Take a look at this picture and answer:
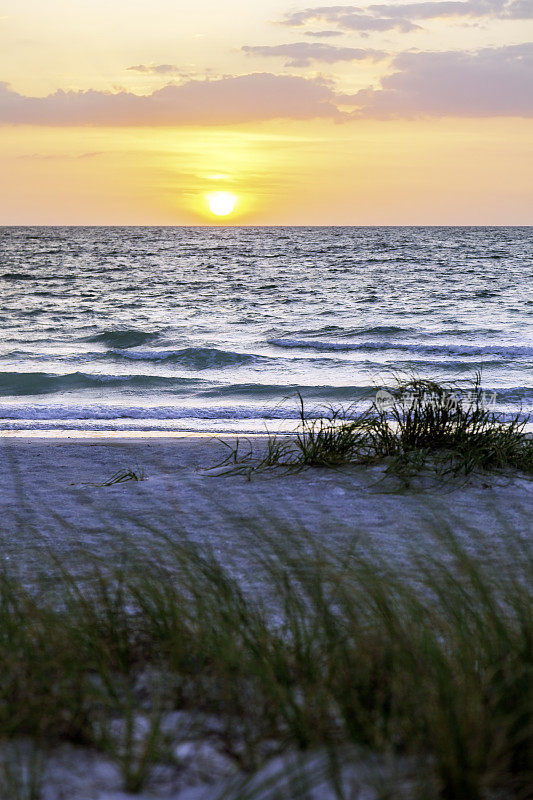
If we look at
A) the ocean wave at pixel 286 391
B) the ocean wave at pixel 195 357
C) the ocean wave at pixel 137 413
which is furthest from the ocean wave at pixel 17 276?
the ocean wave at pixel 137 413

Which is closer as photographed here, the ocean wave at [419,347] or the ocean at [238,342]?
the ocean at [238,342]

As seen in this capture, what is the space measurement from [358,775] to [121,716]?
693 millimetres

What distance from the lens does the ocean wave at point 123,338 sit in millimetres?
18562

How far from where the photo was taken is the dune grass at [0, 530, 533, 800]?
1.74m

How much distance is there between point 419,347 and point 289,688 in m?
16.2

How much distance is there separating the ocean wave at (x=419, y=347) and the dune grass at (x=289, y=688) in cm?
1437

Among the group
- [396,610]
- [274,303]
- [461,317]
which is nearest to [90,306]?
[274,303]

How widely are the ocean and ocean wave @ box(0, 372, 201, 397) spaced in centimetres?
3

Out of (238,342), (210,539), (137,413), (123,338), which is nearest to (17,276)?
(123,338)

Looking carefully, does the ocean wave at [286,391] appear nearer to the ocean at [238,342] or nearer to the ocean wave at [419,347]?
the ocean at [238,342]

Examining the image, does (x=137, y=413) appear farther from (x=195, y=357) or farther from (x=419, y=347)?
(x=419, y=347)

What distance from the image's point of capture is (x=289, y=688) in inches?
82.0

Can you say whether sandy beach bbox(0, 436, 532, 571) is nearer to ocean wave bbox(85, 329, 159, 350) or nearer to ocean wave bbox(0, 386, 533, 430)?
ocean wave bbox(0, 386, 533, 430)

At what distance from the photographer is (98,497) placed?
5164 mm
